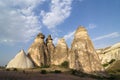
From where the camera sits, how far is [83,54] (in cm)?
6844

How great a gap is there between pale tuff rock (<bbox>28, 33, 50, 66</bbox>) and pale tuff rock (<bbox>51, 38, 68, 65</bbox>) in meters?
2.87

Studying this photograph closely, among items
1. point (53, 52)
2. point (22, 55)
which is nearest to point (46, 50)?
point (53, 52)

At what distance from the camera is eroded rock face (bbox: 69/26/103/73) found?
6672cm

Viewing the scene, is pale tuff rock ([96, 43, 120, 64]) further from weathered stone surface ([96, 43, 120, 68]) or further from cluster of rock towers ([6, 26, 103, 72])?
cluster of rock towers ([6, 26, 103, 72])

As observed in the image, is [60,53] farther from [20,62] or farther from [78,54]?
[20,62]

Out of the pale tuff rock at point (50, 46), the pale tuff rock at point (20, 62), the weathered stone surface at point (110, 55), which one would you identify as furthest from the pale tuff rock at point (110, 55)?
the pale tuff rock at point (20, 62)

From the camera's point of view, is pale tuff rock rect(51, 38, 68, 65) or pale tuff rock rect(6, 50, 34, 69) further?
pale tuff rock rect(51, 38, 68, 65)

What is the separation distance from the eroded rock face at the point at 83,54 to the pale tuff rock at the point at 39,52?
19169mm

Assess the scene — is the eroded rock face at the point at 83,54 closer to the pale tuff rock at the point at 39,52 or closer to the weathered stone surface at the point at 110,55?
the pale tuff rock at the point at 39,52

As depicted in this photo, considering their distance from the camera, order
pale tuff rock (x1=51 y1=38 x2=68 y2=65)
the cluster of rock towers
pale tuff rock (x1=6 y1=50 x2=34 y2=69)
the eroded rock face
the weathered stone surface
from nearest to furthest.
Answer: pale tuff rock (x1=6 y1=50 x2=34 y2=69) → the eroded rock face → the cluster of rock towers → pale tuff rock (x1=51 y1=38 x2=68 y2=65) → the weathered stone surface

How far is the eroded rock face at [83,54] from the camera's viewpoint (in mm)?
66719

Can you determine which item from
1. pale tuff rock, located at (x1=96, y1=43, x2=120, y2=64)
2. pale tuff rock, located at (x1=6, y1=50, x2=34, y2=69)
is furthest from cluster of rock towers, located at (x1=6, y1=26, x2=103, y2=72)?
pale tuff rock, located at (x1=96, y1=43, x2=120, y2=64)

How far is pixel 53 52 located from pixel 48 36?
738cm

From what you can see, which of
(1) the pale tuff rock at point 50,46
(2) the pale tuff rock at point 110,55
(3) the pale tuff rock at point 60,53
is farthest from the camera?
(2) the pale tuff rock at point 110,55
